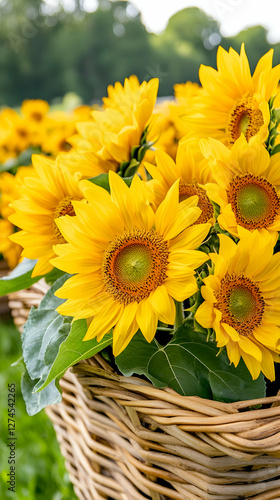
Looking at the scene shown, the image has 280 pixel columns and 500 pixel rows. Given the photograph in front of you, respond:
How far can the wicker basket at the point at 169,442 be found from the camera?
0.38 meters

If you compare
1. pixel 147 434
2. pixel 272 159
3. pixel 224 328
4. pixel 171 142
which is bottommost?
pixel 147 434

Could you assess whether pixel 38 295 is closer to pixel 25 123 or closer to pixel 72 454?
pixel 72 454

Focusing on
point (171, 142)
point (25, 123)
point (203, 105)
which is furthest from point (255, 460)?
point (25, 123)

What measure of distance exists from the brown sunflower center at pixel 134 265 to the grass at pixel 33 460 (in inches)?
12.1

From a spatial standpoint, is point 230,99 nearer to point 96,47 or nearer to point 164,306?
point 164,306

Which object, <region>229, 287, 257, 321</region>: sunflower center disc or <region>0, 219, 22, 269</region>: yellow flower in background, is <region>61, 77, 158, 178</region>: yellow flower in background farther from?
<region>0, 219, 22, 269</region>: yellow flower in background

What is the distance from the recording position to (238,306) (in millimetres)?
411

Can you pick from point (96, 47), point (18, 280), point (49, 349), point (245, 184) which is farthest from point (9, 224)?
point (96, 47)

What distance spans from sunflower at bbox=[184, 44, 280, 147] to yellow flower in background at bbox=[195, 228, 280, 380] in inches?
5.2

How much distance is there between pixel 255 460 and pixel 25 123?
3.79ft

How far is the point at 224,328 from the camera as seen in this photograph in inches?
15.4

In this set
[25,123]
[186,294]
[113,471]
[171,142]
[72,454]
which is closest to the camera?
[186,294]

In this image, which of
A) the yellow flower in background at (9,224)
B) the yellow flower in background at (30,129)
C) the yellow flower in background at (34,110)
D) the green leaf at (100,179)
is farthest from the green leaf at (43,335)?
the yellow flower in background at (34,110)

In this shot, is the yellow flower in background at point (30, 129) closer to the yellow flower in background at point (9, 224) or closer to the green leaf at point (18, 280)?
the yellow flower in background at point (9, 224)
